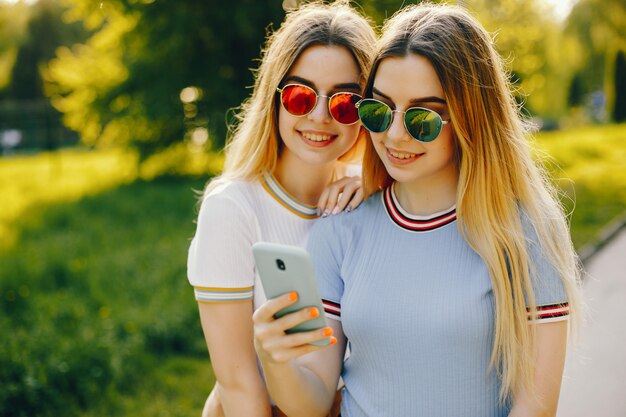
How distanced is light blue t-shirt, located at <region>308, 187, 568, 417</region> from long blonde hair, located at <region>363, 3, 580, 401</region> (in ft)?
0.14

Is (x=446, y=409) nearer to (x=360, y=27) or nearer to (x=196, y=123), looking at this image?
(x=360, y=27)

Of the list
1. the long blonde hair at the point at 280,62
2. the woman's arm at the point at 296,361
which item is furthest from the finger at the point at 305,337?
the long blonde hair at the point at 280,62

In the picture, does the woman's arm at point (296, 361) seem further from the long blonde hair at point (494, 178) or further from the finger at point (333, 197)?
the long blonde hair at point (494, 178)

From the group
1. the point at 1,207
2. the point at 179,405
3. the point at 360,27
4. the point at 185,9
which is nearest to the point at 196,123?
the point at 185,9

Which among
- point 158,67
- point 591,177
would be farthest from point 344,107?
point 591,177

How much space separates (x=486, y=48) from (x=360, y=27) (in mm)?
618

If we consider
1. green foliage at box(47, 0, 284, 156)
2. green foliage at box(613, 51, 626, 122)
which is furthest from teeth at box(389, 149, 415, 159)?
green foliage at box(613, 51, 626, 122)

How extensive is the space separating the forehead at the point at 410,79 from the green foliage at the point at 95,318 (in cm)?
308

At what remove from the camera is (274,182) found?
2.39 m

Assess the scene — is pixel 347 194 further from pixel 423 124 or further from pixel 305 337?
pixel 305 337

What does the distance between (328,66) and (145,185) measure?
10787 mm

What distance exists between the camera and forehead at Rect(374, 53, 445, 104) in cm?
185

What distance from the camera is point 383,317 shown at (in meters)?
1.85

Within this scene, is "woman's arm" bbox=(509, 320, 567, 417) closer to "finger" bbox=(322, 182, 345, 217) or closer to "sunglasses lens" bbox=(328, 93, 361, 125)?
"finger" bbox=(322, 182, 345, 217)
